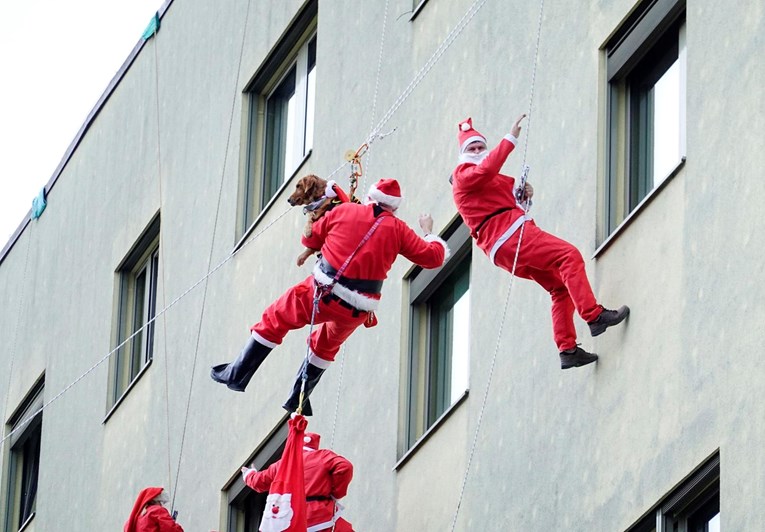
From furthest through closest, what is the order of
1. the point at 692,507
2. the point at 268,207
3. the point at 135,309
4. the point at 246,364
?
the point at 135,309 → the point at 268,207 → the point at 246,364 → the point at 692,507

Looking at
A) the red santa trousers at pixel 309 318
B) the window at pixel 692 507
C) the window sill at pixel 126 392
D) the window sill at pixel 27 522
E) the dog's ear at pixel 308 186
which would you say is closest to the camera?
the window at pixel 692 507

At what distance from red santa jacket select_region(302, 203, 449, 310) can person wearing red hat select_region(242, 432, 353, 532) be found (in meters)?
1.29

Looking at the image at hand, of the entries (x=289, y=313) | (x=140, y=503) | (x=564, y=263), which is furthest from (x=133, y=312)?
(x=564, y=263)

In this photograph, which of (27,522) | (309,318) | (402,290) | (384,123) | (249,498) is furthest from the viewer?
(27,522)

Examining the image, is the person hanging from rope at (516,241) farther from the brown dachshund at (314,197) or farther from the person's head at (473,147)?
the brown dachshund at (314,197)

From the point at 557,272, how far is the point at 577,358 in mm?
632

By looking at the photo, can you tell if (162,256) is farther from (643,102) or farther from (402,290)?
(643,102)

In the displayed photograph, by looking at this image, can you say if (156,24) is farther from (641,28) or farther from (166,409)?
(641,28)

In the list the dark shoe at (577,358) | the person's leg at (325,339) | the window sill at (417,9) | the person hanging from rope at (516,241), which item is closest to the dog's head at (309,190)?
the person's leg at (325,339)

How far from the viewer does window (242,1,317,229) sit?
67.4 ft

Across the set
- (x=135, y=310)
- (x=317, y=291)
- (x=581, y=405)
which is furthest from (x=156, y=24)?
(x=581, y=405)

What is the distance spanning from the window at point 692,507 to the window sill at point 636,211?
1.91 meters

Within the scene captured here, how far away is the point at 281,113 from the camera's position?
21266mm

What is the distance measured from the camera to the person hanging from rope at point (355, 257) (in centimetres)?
1540
